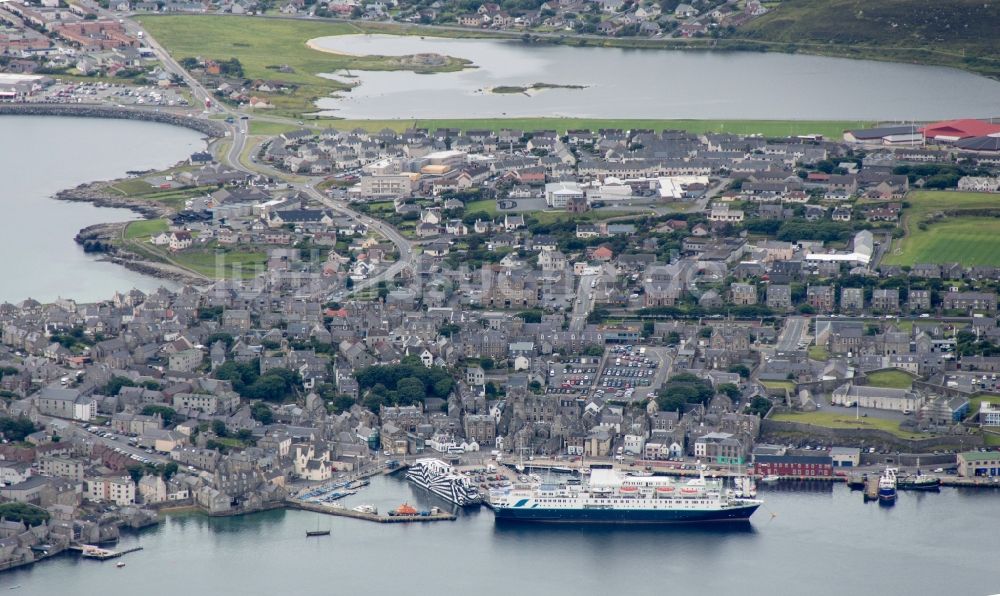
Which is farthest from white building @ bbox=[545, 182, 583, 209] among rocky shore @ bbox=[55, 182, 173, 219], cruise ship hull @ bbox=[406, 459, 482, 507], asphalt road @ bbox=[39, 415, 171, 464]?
cruise ship hull @ bbox=[406, 459, 482, 507]

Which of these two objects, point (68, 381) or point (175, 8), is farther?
point (175, 8)

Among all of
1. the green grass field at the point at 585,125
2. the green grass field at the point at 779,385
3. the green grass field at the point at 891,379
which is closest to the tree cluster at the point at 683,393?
the green grass field at the point at 779,385

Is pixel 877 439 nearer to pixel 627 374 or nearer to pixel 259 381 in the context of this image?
pixel 627 374

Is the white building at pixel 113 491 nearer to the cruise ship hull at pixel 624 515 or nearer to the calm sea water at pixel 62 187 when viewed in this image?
the cruise ship hull at pixel 624 515

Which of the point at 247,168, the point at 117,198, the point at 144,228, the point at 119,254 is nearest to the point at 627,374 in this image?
the point at 119,254

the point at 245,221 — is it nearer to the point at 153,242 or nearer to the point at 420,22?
the point at 153,242

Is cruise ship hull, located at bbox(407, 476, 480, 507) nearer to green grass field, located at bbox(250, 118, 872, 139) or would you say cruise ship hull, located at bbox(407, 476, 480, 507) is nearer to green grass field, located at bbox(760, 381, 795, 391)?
green grass field, located at bbox(760, 381, 795, 391)

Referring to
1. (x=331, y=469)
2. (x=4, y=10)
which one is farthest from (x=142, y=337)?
(x=4, y=10)
